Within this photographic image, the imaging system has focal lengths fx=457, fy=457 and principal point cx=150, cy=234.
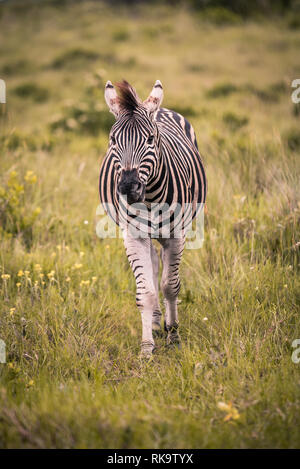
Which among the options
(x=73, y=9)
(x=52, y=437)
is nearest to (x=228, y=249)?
(x=52, y=437)

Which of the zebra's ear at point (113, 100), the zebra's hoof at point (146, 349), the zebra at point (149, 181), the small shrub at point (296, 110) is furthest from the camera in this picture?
the small shrub at point (296, 110)

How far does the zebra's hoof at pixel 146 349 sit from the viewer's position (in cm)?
355

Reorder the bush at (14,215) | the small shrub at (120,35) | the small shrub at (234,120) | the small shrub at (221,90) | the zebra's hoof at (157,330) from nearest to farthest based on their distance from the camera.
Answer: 1. the zebra's hoof at (157,330)
2. the bush at (14,215)
3. the small shrub at (234,120)
4. the small shrub at (221,90)
5. the small shrub at (120,35)

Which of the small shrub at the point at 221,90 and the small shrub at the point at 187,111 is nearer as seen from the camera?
the small shrub at the point at 187,111

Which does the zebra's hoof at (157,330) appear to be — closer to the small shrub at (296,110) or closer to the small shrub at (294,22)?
the small shrub at (296,110)

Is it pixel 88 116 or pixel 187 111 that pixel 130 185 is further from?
pixel 187 111

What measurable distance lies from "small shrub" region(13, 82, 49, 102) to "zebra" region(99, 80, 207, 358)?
7718 millimetres

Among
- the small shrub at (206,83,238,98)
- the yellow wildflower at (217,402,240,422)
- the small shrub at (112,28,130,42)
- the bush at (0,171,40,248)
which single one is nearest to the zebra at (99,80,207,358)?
the yellow wildflower at (217,402,240,422)

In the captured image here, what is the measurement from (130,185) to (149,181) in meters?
0.44

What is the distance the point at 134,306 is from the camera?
4250 mm

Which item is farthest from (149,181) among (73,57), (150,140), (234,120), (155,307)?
(73,57)

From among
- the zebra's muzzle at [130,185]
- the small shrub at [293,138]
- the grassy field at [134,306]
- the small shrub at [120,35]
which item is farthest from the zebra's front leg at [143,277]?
the small shrub at [120,35]

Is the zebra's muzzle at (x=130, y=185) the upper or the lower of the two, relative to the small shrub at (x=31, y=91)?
lower

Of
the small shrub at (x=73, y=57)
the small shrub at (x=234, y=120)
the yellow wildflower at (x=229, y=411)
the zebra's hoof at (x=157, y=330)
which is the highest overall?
Result: the small shrub at (x=73, y=57)
